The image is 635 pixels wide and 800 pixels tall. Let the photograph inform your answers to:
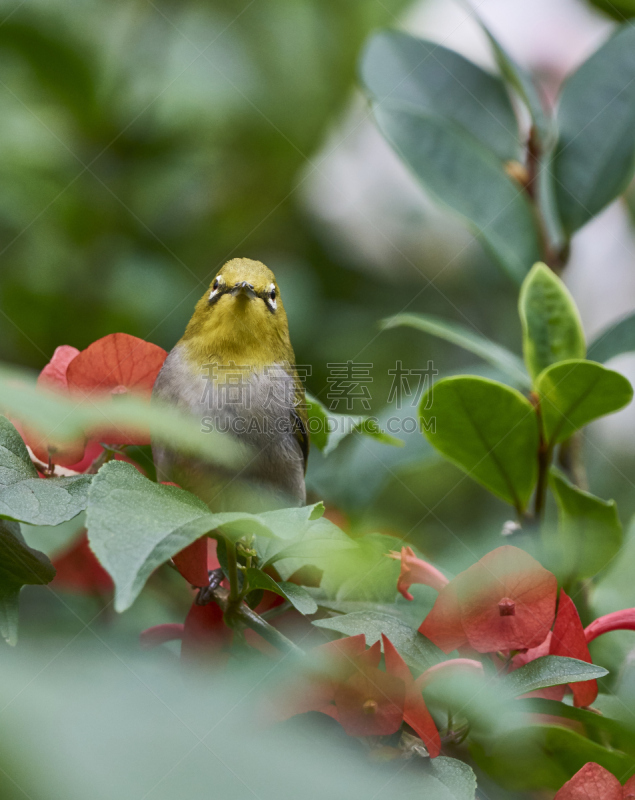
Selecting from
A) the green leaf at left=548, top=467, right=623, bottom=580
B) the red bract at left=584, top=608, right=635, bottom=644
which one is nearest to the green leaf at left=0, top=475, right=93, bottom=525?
the red bract at left=584, top=608, right=635, bottom=644

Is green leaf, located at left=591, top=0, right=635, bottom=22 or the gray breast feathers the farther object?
green leaf, located at left=591, top=0, right=635, bottom=22

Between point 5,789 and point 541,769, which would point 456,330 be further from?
point 5,789

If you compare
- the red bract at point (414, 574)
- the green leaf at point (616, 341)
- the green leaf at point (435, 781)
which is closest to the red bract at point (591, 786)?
the green leaf at point (435, 781)

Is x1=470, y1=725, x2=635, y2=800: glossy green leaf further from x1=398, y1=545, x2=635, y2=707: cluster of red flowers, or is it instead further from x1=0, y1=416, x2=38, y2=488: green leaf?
x1=0, y1=416, x2=38, y2=488: green leaf

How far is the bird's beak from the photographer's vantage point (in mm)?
1930

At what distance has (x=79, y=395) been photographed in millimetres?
1259

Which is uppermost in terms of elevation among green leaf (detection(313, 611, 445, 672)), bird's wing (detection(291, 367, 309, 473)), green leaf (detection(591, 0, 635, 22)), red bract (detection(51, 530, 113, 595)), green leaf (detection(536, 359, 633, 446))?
green leaf (detection(591, 0, 635, 22))

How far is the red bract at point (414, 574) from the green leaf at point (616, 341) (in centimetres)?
89

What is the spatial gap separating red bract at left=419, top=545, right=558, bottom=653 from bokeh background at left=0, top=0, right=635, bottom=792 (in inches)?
40.1

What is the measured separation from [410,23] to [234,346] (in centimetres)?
227

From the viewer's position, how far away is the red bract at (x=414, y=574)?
1.24m

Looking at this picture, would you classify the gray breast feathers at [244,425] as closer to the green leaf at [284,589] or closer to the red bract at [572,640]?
the green leaf at [284,589]

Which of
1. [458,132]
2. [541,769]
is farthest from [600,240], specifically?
[541,769]

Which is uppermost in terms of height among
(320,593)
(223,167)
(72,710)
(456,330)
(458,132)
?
(458,132)
